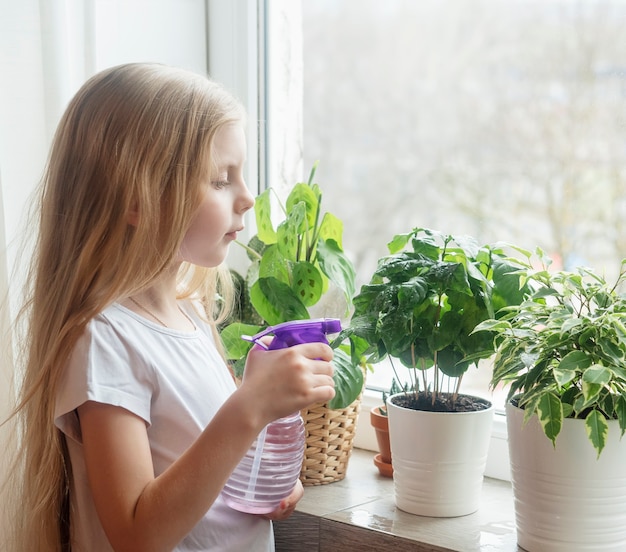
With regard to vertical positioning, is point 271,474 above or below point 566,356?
below

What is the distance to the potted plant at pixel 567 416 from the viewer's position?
1.00 m

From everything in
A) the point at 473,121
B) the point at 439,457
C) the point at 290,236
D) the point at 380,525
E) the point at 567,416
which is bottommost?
the point at 380,525

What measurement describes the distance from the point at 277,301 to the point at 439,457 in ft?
1.14

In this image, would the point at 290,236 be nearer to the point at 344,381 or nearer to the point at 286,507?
the point at 344,381

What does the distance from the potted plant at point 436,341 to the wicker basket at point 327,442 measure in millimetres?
146

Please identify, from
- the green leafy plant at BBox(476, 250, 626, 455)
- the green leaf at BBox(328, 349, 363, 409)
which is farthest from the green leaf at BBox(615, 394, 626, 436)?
the green leaf at BBox(328, 349, 363, 409)

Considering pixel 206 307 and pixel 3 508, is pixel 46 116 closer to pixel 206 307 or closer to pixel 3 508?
pixel 206 307

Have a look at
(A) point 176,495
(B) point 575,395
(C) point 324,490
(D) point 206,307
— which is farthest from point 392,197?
(A) point 176,495

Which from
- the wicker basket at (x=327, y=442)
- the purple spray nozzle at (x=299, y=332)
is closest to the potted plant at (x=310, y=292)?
the wicker basket at (x=327, y=442)

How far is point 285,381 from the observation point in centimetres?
102

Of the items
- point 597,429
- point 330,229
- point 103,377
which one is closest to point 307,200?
point 330,229

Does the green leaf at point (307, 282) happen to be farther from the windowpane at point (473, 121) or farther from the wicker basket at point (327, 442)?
the windowpane at point (473, 121)

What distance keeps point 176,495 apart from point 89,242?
34 centimetres

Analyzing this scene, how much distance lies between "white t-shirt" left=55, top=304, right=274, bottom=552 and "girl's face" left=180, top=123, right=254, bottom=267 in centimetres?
13
